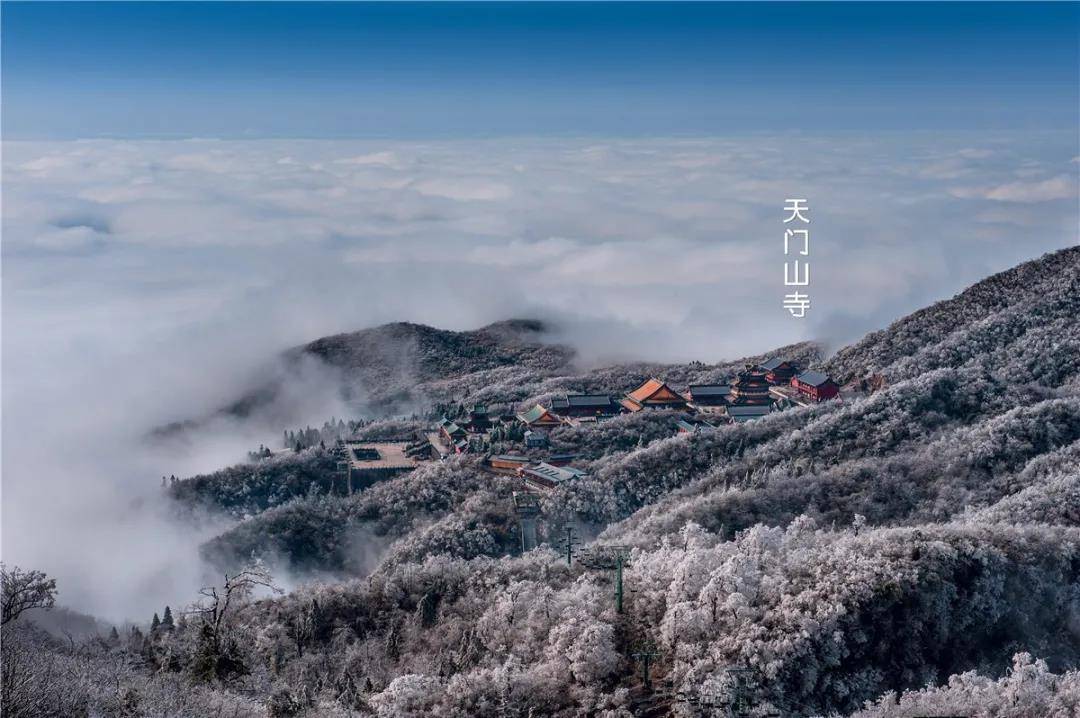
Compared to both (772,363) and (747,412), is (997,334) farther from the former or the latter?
(747,412)

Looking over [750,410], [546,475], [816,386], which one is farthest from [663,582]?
[816,386]

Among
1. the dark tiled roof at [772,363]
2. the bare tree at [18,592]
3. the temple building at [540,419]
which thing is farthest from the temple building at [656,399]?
the bare tree at [18,592]

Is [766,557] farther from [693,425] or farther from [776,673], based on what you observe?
[693,425]

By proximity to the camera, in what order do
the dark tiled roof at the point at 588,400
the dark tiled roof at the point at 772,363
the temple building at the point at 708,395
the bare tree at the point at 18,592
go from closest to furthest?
1. the bare tree at the point at 18,592
2. the dark tiled roof at the point at 588,400
3. the temple building at the point at 708,395
4. the dark tiled roof at the point at 772,363

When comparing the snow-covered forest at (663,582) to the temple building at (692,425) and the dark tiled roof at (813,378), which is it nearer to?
the temple building at (692,425)

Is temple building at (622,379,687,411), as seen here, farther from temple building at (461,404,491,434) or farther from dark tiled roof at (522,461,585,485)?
dark tiled roof at (522,461,585,485)

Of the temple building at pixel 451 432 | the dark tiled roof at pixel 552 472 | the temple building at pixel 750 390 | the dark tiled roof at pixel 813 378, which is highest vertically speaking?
the dark tiled roof at pixel 813 378
